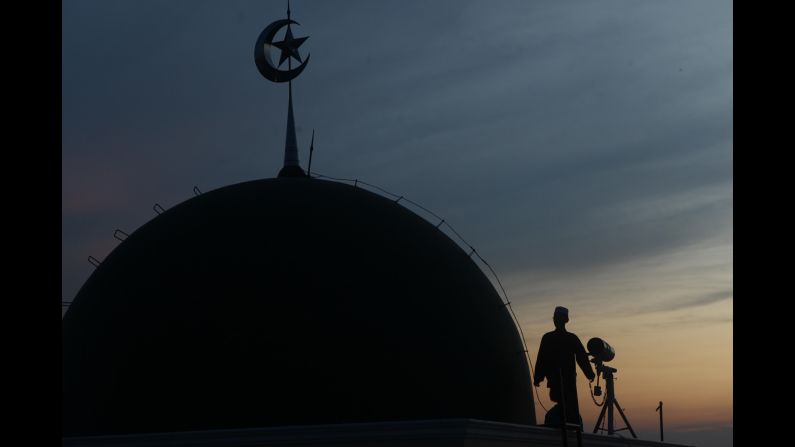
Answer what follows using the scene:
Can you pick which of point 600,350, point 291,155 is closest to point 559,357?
point 600,350

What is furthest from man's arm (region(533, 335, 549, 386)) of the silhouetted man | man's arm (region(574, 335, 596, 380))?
man's arm (region(574, 335, 596, 380))

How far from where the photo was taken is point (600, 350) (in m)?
25.1

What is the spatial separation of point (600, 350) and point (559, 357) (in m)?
4.61

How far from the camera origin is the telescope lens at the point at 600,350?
25.0m

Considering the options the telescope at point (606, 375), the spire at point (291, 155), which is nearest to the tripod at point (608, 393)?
the telescope at point (606, 375)

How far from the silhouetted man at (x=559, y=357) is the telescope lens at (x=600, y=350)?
143 inches

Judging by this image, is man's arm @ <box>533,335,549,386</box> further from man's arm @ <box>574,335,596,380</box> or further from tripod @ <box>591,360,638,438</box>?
tripod @ <box>591,360,638,438</box>

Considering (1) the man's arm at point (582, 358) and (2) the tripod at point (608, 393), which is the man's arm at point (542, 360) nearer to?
(1) the man's arm at point (582, 358)

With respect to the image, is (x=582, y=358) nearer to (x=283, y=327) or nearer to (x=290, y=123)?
(x=283, y=327)

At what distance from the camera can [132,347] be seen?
22234 mm

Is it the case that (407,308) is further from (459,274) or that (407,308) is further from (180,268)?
(180,268)

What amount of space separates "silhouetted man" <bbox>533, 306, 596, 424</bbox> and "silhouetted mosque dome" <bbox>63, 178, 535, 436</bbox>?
2309 mm

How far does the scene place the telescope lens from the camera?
25.0m

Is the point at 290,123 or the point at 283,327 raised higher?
the point at 290,123
